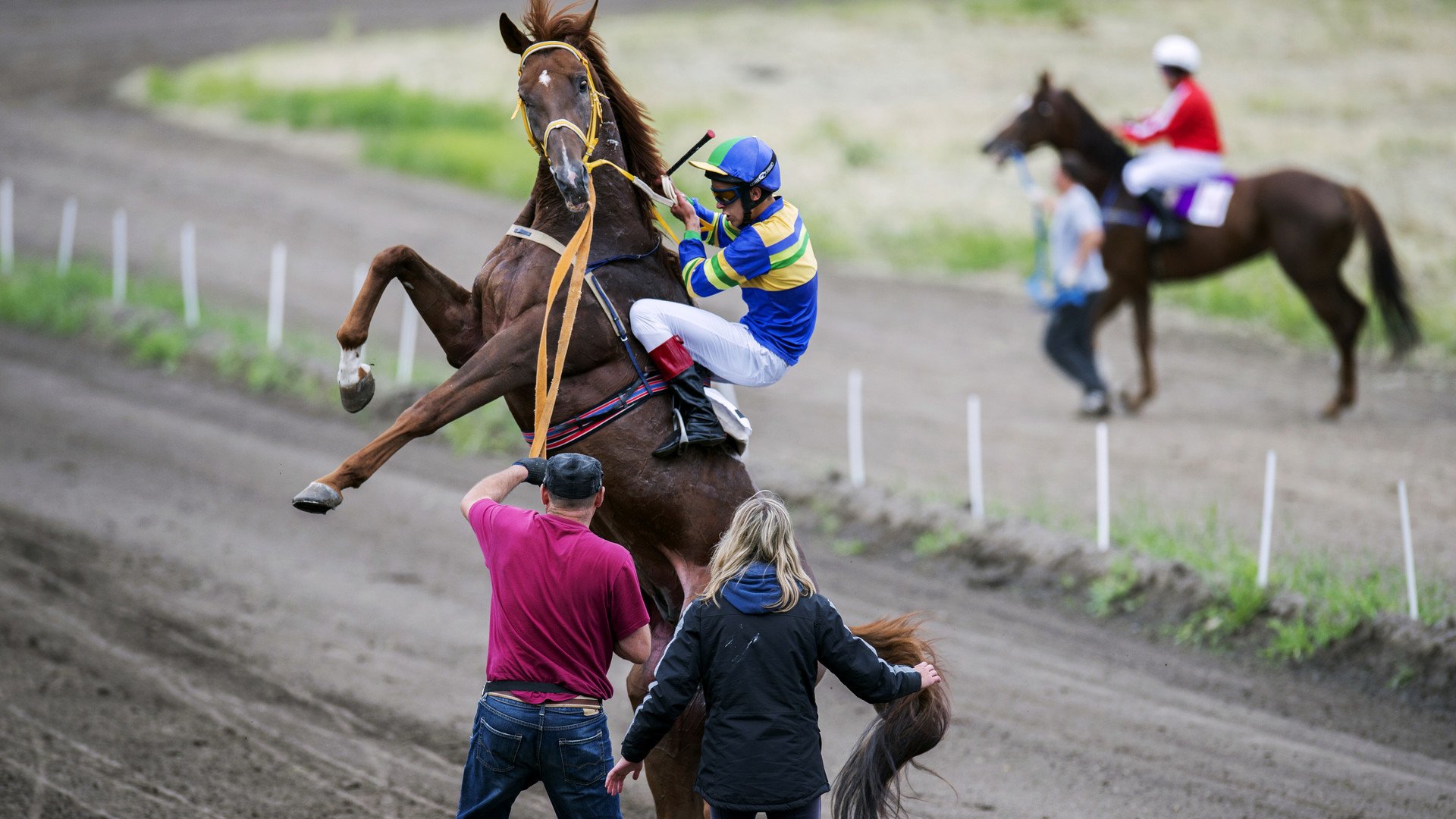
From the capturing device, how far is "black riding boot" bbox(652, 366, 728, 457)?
5.81 m

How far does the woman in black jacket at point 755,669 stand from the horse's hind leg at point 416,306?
1.93 meters

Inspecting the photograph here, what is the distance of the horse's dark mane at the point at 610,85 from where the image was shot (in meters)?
5.96

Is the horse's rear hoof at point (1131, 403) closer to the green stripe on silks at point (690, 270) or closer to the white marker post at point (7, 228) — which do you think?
the green stripe on silks at point (690, 270)

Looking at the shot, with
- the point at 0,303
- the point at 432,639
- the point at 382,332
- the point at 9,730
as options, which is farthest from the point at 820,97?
the point at 9,730

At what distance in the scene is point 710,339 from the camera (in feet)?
19.6

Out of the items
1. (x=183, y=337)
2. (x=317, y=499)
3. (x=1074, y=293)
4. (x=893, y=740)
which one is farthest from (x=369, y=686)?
(x=183, y=337)

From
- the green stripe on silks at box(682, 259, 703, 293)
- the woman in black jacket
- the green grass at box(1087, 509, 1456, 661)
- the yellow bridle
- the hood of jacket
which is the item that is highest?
the yellow bridle

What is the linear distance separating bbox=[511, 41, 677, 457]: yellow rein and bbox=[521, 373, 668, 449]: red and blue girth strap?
7cm

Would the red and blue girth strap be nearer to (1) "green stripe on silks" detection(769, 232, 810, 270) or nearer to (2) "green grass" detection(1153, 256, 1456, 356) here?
(1) "green stripe on silks" detection(769, 232, 810, 270)

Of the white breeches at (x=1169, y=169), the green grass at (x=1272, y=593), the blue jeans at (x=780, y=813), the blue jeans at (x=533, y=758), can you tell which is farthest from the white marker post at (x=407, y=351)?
the blue jeans at (x=780, y=813)

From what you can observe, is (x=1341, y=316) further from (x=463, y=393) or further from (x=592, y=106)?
(x=463, y=393)

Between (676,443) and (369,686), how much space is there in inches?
141

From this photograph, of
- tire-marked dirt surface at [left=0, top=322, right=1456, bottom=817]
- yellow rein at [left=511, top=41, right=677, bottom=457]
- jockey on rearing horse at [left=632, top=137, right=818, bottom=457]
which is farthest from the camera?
tire-marked dirt surface at [left=0, top=322, right=1456, bottom=817]

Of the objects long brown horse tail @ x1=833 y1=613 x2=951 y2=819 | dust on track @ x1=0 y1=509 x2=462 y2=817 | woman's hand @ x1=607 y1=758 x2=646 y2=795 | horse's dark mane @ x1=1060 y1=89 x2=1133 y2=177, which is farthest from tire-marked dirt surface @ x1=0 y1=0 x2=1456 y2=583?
woman's hand @ x1=607 y1=758 x2=646 y2=795
